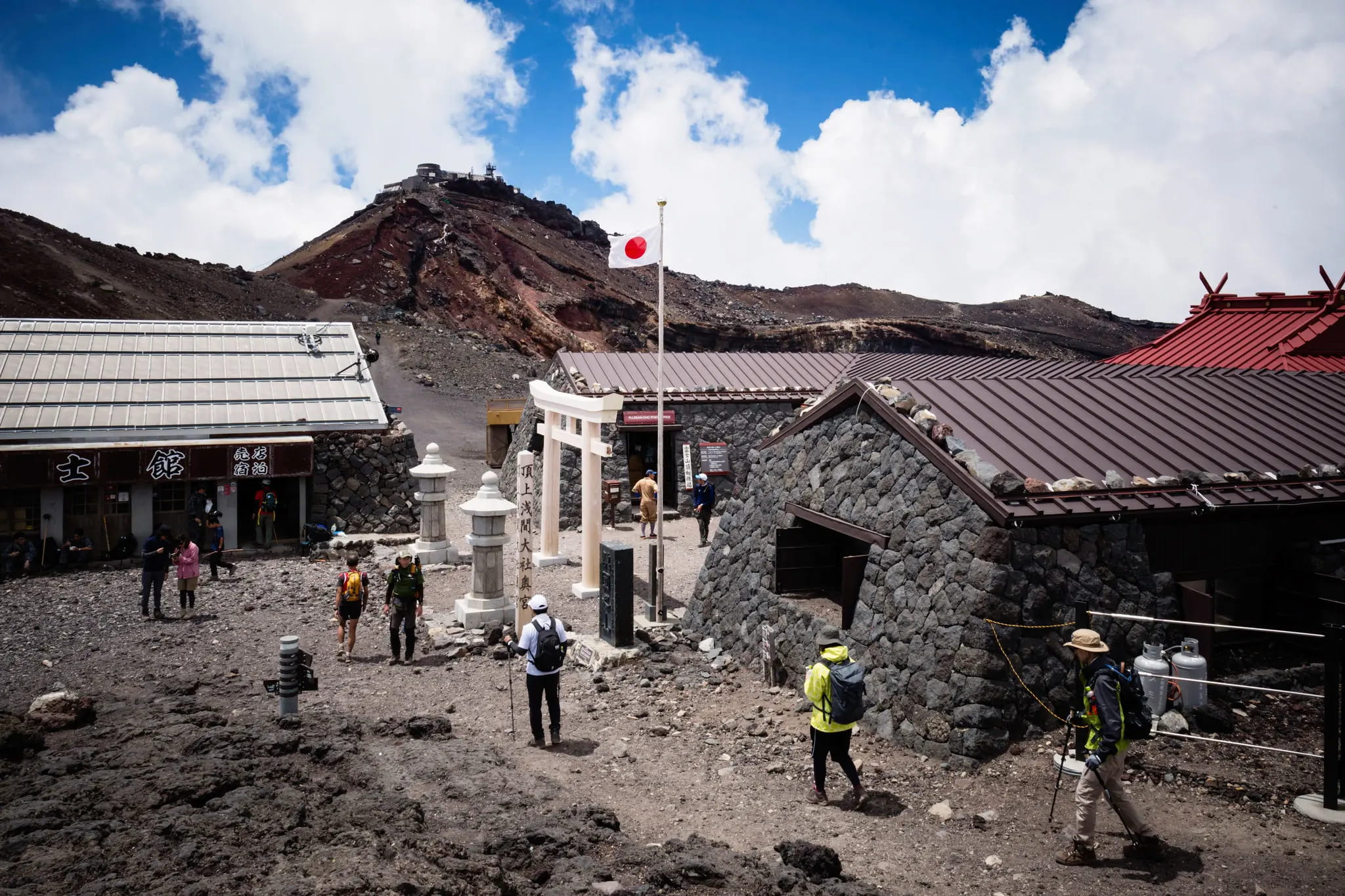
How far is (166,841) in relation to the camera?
5883 mm

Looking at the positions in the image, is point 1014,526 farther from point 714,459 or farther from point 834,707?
point 714,459

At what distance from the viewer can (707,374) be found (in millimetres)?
25312

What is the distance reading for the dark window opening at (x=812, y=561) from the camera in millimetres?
11242

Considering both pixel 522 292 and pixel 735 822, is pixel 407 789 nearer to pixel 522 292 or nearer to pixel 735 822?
pixel 735 822

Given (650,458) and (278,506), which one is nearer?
(278,506)

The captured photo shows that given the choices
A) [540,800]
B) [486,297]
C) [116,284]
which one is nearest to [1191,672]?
[540,800]

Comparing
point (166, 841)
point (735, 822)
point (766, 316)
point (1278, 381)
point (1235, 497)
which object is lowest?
point (735, 822)

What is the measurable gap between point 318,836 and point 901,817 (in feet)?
14.6

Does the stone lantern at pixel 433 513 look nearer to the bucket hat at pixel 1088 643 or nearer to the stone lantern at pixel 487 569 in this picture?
the stone lantern at pixel 487 569

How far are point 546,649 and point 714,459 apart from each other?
1480 centimetres

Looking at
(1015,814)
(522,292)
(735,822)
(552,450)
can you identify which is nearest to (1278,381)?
(1015,814)

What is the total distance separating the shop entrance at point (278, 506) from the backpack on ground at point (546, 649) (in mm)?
12877

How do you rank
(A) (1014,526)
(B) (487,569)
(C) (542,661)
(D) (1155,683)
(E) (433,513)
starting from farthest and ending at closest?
(E) (433,513)
(B) (487,569)
(C) (542,661)
(A) (1014,526)
(D) (1155,683)

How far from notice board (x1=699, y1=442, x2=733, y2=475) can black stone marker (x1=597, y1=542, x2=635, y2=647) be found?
37.0 ft
